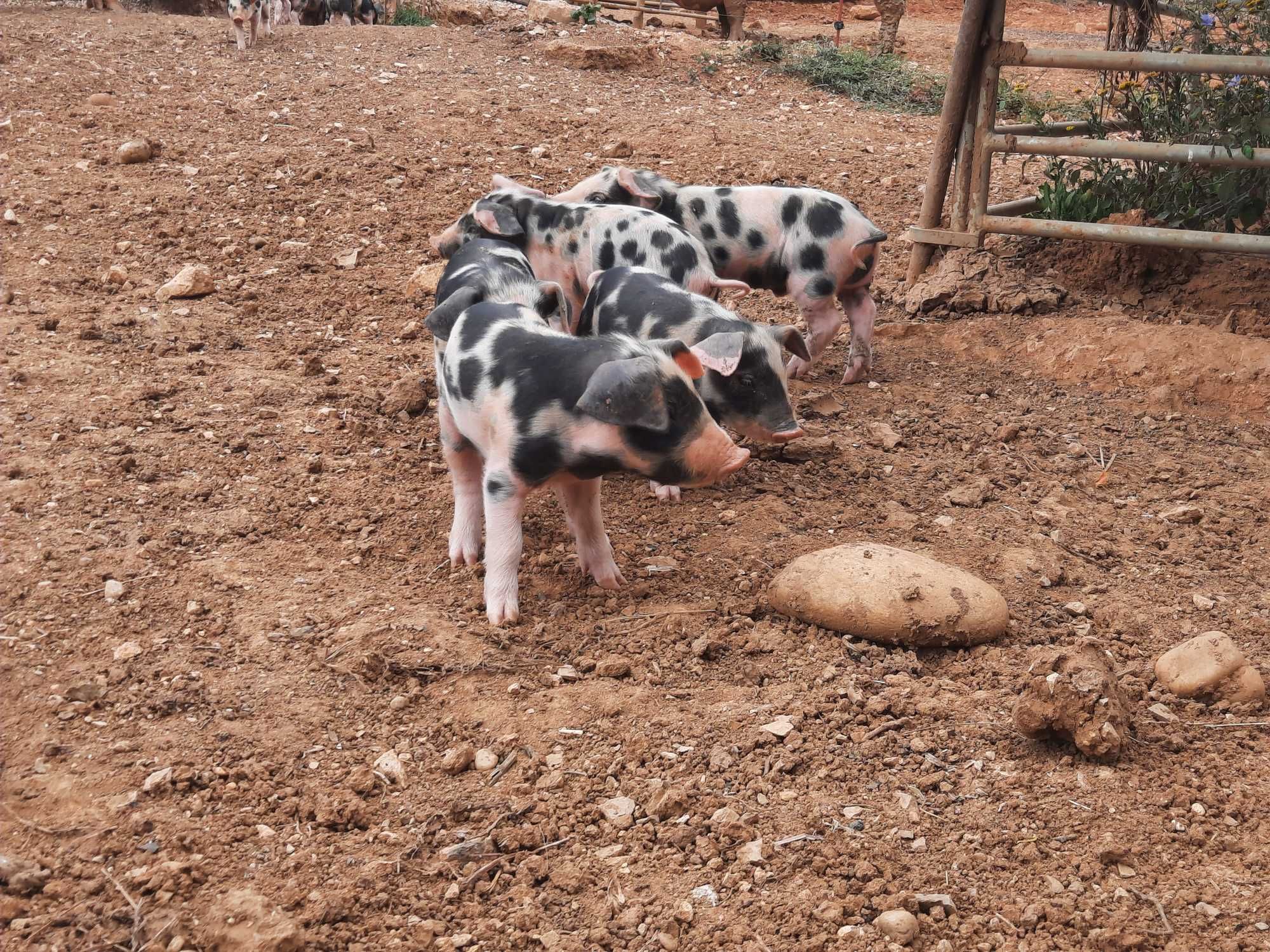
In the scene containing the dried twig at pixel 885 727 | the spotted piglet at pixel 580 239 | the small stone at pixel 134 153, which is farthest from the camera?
the small stone at pixel 134 153

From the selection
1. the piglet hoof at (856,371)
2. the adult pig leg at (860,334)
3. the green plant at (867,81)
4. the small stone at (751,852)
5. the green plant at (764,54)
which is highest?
the green plant at (764,54)

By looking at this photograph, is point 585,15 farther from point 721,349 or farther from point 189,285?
point 721,349

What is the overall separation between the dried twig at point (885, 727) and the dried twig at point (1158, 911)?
0.79m

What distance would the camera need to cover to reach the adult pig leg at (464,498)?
174 inches

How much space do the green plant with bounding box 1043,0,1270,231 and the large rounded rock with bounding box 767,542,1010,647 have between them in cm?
338

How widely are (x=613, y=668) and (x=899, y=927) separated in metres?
1.34

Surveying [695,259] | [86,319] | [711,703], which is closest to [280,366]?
[86,319]

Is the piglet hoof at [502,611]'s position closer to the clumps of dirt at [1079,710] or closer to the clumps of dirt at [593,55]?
the clumps of dirt at [1079,710]

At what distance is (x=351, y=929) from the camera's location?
2672mm

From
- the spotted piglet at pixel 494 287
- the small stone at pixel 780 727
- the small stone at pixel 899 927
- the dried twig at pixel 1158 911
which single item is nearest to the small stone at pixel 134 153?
the spotted piglet at pixel 494 287

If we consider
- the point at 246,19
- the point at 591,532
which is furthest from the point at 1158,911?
the point at 246,19

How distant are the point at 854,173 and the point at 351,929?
A: 24.4 ft

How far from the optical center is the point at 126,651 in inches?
146

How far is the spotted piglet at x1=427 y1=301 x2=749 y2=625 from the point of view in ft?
11.8
